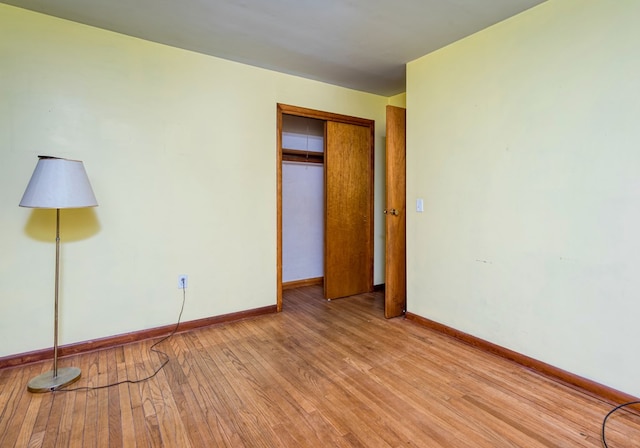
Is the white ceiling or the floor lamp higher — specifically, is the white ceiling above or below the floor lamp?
above

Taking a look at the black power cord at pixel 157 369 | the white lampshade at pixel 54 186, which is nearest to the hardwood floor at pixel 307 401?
the black power cord at pixel 157 369

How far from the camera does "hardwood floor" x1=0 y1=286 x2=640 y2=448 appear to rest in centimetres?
171

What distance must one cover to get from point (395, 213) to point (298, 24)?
192 cm

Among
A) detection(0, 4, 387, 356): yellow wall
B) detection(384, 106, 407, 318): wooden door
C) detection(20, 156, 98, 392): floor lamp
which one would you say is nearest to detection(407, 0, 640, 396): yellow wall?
detection(384, 106, 407, 318): wooden door

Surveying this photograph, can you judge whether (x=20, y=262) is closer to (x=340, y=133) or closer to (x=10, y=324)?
(x=10, y=324)

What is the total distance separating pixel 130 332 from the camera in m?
2.84

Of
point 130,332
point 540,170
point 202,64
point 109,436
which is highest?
point 202,64

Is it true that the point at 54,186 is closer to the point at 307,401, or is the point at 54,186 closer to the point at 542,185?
the point at 307,401

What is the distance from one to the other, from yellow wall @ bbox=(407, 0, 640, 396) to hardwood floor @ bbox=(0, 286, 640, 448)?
389mm

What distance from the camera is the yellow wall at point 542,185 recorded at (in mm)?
1973

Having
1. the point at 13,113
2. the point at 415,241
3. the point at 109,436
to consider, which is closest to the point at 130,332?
the point at 109,436

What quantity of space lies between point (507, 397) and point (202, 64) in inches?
141

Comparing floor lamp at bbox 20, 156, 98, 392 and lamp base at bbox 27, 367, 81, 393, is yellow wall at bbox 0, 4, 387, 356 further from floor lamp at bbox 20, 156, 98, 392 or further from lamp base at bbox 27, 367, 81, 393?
floor lamp at bbox 20, 156, 98, 392

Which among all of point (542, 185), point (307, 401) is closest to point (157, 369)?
point (307, 401)
